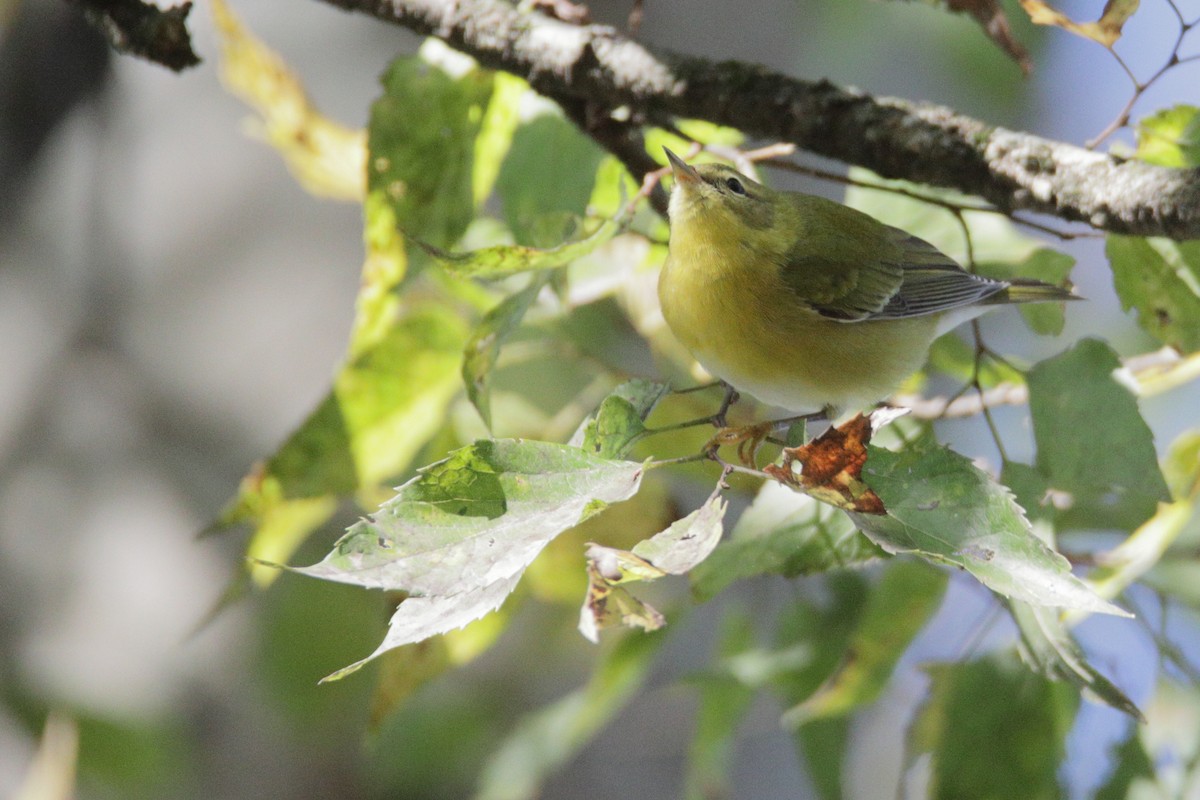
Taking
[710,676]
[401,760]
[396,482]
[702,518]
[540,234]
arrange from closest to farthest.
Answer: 1. [702,518]
2. [540,234]
3. [710,676]
4. [396,482]
5. [401,760]

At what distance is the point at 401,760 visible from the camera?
7.02 ft

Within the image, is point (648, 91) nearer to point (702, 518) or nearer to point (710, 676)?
point (702, 518)

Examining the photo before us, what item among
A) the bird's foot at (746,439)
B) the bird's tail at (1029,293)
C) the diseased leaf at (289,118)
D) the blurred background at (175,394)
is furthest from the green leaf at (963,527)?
the blurred background at (175,394)

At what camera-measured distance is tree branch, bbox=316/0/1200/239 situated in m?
0.75

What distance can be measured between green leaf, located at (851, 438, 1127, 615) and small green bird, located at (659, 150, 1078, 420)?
1.26 feet

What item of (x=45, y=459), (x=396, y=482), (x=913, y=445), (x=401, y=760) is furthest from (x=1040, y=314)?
(x=45, y=459)

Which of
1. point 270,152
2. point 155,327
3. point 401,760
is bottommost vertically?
point 401,760

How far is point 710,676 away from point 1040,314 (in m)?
0.55

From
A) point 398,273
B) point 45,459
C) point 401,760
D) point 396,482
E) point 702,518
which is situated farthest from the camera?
point 45,459

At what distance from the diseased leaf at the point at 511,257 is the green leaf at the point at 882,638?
56 cm

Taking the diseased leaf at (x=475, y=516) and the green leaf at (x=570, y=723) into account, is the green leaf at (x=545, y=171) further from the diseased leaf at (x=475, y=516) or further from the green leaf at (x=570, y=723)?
the green leaf at (x=570, y=723)

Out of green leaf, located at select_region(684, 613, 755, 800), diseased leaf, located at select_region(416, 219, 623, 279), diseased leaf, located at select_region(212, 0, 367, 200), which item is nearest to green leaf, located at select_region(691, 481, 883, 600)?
diseased leaf, located at select_region(416, 219, 623, 279)

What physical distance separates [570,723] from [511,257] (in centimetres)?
78

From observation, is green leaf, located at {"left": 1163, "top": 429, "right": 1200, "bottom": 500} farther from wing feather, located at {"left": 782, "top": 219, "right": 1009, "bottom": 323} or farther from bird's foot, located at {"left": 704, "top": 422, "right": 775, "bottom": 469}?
bird's foot, located at {"left": 704, "top": 422, "right": 775, "bottom": 469}
